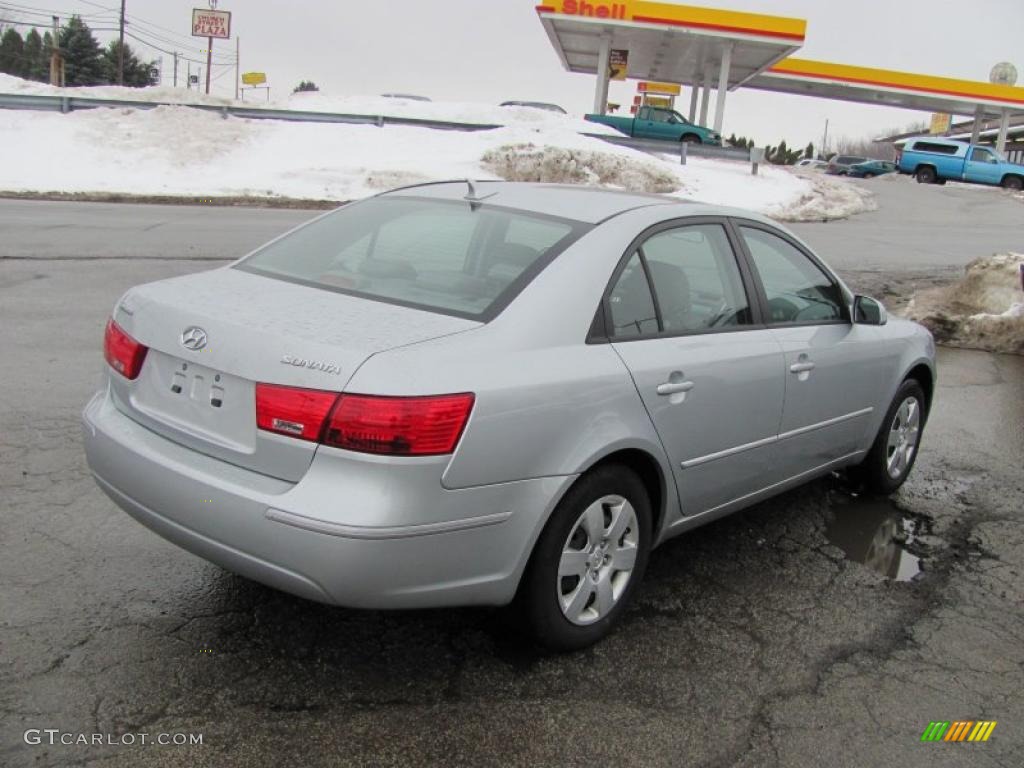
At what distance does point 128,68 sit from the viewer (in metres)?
99.7

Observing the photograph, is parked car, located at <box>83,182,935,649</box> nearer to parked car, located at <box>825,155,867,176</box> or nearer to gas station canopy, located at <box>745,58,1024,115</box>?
gas station canopy, located at <box>745,58,1024,115</box>

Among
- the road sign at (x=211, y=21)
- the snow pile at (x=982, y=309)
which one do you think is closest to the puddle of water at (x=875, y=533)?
the snow pile at (x=982, y=309)

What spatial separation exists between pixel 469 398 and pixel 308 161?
2310cm

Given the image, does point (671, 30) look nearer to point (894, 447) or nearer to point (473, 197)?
point (894, 447)

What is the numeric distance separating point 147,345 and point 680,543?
8.31ft

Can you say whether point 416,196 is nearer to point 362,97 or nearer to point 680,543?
point 680,543

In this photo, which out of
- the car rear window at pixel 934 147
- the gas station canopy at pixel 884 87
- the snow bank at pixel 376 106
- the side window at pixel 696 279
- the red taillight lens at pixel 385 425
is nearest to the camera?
the red taillight lens at pixel 385 425

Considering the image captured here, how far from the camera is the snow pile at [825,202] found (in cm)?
2378

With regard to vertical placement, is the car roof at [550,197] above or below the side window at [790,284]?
above

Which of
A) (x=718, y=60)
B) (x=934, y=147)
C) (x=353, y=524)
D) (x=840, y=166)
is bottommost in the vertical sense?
(x=353, y=524)

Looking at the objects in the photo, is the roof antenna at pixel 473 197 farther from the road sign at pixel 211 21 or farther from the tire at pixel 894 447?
the road sign at pixel 211 21

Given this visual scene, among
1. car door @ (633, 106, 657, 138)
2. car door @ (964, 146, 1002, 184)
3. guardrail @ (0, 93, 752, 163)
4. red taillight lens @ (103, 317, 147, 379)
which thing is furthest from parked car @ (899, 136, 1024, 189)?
red taillight lens @ (103, 317, 147, 379)

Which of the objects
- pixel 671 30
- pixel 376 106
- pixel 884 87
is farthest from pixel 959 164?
pixel 376 106

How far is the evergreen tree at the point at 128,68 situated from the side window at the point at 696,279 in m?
100
